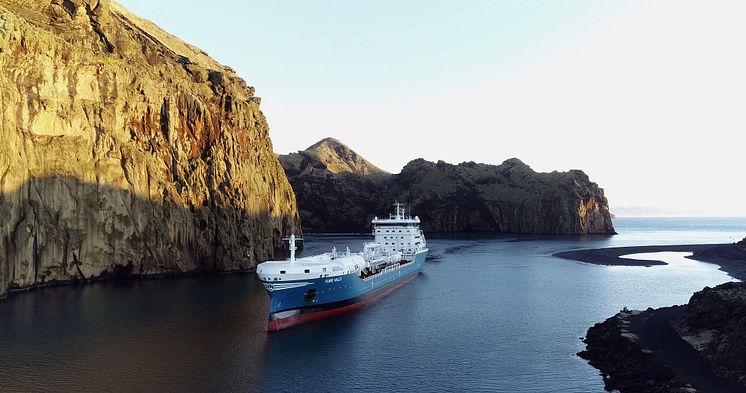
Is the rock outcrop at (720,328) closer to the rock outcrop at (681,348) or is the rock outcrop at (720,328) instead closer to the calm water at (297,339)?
the rock outcrop at (681,348)

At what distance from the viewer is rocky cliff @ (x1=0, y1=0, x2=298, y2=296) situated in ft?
206

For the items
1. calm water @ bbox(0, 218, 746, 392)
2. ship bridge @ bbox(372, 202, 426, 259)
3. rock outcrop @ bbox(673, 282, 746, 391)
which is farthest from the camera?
ship bridge @ bbox(372, 202, 426, 259)

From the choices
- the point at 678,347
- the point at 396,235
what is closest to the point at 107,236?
the point at 396,235

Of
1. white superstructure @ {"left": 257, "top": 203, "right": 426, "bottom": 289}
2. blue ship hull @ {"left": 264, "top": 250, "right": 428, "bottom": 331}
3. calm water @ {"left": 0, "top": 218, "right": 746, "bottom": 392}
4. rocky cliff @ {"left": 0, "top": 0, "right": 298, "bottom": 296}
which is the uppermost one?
rocky cliff @ {"left": 0, "top": 0, "right": 298, "bottom": 296}

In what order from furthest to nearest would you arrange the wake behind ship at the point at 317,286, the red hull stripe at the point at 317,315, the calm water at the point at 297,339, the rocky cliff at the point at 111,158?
the rocky cliff at the point at 111,158, the wake behind ship at the point at 317,286, the red hull stripe at the point at 317,315, the calm water at the point at 297,339

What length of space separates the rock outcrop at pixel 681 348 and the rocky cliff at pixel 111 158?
6607cm

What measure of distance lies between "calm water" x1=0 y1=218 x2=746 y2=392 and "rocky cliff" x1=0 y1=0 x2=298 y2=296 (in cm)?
695

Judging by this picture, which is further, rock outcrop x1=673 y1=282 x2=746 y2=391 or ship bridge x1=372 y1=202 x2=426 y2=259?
ship bridge x1=372 y1=202 x2=426 y2=259

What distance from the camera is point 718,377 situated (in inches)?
1299

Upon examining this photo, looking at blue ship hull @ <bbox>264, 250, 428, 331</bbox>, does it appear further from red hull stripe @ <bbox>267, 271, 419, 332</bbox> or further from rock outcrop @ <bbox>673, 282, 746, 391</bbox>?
rock outcrop @ <bbox>673, 282, 746, 391</bbox>

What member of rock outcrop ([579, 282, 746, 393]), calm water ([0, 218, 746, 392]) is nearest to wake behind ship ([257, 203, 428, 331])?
calm water ([0, 218, 746, 392])

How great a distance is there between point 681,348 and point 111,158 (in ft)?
260

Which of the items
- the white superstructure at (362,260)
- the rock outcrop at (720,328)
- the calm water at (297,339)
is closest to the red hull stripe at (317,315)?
the calm water at (297,339)

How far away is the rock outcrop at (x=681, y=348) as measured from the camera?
108 ft
